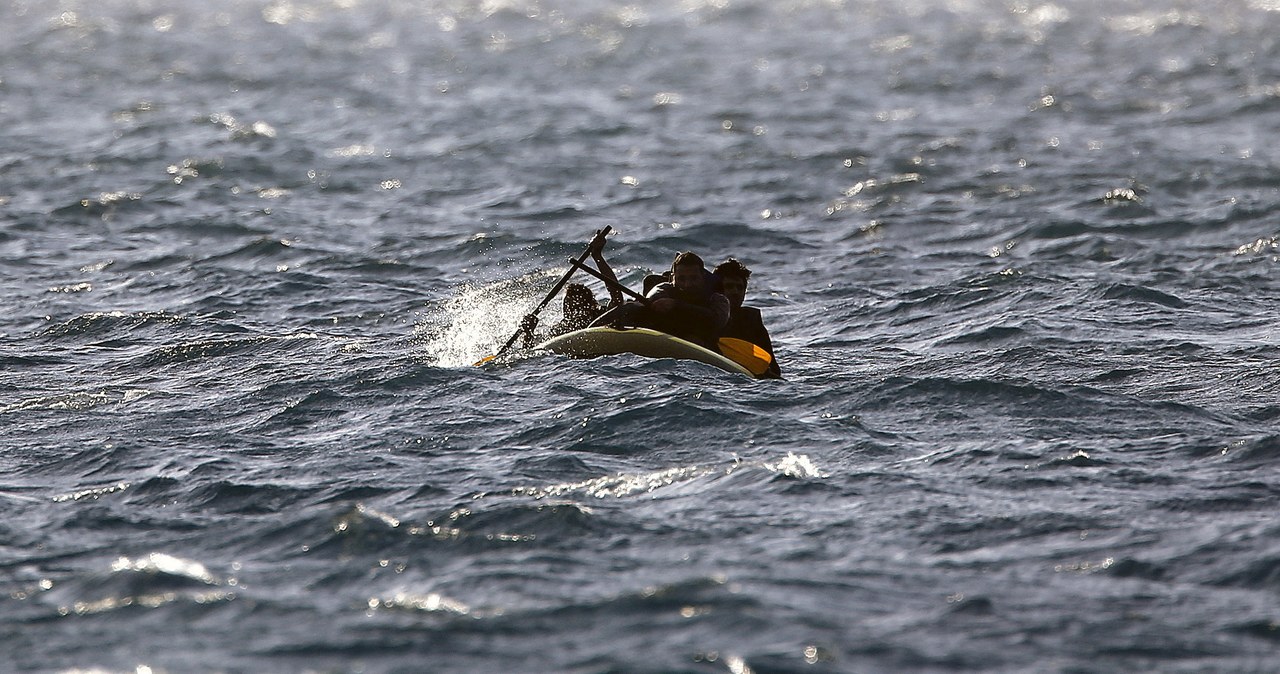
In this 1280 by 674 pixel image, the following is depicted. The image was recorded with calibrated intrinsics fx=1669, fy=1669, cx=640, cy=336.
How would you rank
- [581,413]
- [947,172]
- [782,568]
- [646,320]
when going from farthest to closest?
[947,172], [646,320], [581,413], [782,568]

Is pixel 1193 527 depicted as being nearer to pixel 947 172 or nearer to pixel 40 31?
pixel 947 172

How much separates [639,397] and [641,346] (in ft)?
3.36

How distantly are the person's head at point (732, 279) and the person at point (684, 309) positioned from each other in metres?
0.30

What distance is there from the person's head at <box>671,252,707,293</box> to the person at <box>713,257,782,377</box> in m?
0.30

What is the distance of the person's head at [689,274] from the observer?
14.3 metres

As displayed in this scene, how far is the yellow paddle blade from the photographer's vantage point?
45.5ft

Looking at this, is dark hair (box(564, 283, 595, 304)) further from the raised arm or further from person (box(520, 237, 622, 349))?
the raised arm

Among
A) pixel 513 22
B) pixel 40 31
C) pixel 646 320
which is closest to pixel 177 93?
pixel 40 31

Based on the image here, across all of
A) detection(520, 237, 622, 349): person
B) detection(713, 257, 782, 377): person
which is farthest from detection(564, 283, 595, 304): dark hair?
detection(713, 257, 782, 377): person

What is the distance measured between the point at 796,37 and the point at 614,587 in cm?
3899

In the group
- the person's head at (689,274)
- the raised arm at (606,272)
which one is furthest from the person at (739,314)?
the raised arm at (606,272)

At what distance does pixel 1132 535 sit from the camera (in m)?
10.1

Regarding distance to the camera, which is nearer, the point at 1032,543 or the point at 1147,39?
the point at 1032,543

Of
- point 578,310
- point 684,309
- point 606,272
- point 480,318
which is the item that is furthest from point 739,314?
point 480,318
